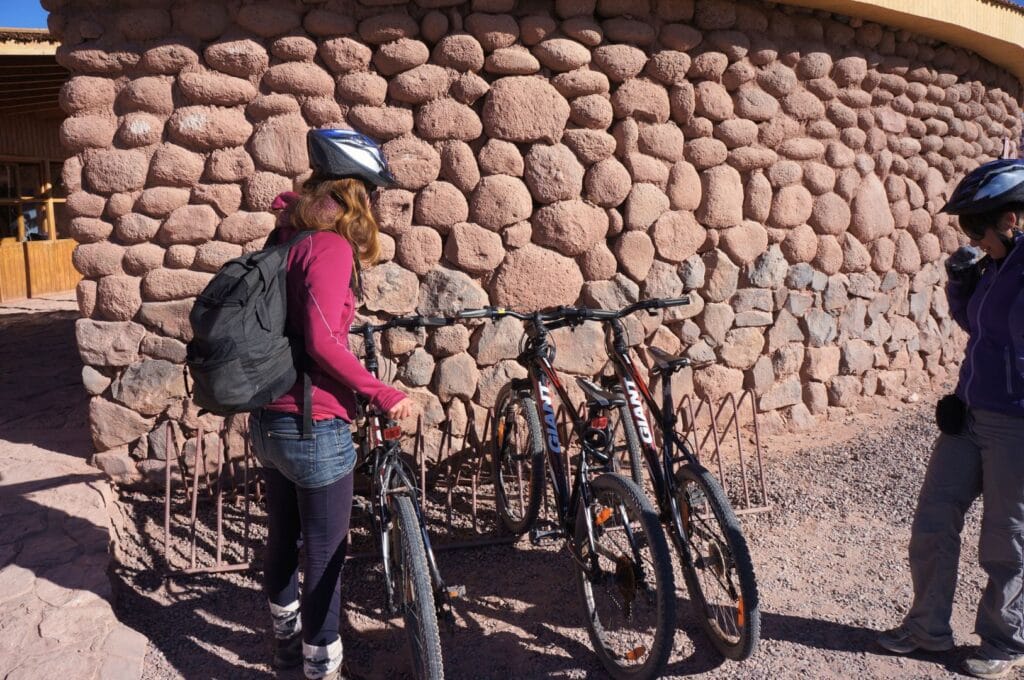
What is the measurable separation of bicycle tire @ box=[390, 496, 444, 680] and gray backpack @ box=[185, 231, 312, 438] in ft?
1.35

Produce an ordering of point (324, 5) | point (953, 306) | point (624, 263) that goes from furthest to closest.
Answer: point (624, 263) → point (324, 5) → point (953, 306)

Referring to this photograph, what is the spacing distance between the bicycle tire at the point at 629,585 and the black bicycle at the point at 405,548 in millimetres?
513

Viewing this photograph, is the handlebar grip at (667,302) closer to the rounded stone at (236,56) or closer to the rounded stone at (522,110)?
the rounded stone at (522,110)

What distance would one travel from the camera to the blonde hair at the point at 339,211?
6.84 feet

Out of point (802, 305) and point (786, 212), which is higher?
point (786, 212)

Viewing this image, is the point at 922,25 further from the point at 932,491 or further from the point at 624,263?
the point at 932,491

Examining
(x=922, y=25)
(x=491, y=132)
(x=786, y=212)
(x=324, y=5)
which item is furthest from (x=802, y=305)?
(x=324, y=5)

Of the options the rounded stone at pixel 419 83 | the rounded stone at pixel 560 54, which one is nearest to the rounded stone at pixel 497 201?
the rounded stone at pixel 419 83

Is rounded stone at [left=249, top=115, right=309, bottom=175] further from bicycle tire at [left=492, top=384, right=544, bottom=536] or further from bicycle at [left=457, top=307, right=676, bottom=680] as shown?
bicycle tire at [left=492, top=384, right=544, bottom=536]

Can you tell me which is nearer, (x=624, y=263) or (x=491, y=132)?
(x=491, y=132)

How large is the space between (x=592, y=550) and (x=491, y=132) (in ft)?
7.13

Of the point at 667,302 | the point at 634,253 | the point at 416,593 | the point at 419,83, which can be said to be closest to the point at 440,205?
the point at 419,83

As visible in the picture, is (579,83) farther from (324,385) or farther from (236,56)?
(324,385)

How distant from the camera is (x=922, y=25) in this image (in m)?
4.57
